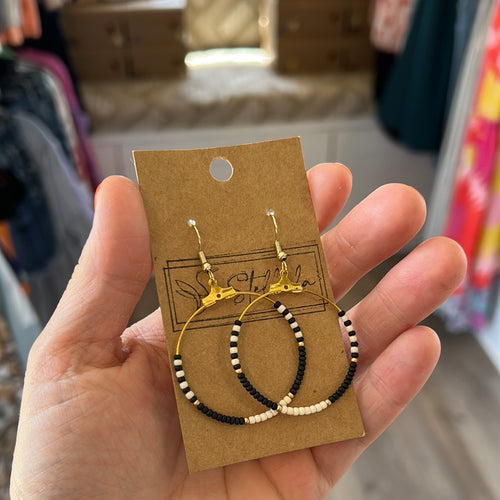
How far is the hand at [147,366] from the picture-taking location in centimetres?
55

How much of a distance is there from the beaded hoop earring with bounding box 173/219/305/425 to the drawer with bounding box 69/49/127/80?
1.81m

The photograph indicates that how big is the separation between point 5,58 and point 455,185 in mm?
1320

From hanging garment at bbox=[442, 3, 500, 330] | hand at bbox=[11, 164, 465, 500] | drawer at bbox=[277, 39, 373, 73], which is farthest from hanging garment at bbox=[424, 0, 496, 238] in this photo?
hand at bbox=[11, 164, 465, 500]

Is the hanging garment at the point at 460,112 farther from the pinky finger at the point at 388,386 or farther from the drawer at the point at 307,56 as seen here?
the pinky finger at the point at 388,386

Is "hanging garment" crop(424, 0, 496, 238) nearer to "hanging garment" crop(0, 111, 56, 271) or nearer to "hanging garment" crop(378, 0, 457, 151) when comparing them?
"hanging garment" crop(378, 0, 457, 151)

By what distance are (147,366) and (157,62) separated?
1882mm

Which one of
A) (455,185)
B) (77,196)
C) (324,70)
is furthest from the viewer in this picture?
(324,70)

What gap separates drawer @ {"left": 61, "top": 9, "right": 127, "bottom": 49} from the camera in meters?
2.09

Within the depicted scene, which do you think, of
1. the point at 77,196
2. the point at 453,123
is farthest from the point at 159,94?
the point at 453,123

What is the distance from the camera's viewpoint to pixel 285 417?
61cm

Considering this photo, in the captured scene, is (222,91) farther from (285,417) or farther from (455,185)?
(285,417)

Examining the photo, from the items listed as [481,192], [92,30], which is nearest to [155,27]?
[92,30]

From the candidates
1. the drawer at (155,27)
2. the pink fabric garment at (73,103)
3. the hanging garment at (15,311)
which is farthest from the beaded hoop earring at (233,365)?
the drawer at (155,27)

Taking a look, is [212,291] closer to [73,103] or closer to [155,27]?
[73,103]
